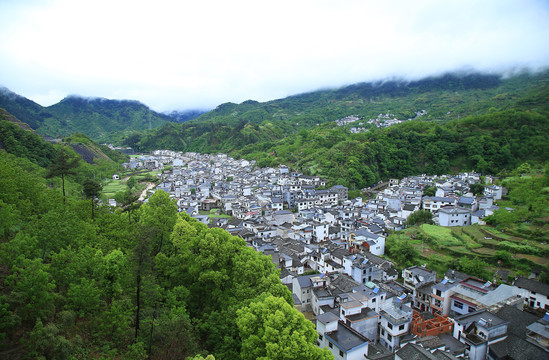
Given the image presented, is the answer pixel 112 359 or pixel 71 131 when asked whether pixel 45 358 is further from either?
pixel 71 131

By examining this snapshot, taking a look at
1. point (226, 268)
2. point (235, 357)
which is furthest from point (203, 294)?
point (235, 357)

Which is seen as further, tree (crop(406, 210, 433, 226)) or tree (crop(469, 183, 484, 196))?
tree (crop(469, 183, 484, 196))

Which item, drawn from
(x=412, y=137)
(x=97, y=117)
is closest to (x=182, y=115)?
(x=97, y=117)

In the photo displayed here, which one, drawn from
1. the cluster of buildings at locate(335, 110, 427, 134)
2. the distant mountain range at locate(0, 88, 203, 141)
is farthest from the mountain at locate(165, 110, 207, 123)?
the cluster of buildings at locate(335, 110, 427, 134)

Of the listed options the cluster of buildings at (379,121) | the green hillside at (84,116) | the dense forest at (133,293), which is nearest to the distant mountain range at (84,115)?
the green hillside at (84,116)

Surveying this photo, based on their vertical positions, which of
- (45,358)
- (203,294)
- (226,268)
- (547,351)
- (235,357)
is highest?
(45,358)

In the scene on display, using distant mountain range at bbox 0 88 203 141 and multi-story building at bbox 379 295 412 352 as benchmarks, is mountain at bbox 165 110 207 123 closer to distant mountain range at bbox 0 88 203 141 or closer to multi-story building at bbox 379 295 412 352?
distant mountain range at bbox 0 88 203 141

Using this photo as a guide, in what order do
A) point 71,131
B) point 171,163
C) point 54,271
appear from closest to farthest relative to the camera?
point 54,271, point 171,163, point 71,131
